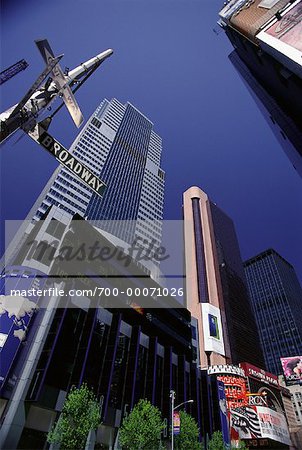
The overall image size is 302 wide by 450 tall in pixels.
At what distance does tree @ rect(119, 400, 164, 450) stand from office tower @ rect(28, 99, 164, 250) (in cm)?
6065

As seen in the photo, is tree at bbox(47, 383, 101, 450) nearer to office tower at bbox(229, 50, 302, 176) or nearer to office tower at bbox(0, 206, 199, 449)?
office tower at bbox(0, 206, 199, 449)

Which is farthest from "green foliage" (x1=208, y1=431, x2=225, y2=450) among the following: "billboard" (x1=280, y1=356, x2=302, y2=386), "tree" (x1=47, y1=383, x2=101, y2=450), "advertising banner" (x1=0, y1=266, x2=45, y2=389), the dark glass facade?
"billboard" (x1=280, y1=356, x2=302, y2=386)

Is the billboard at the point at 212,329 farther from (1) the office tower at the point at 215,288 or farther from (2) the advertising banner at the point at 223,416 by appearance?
(2) the advertising banner at the point at 223,416

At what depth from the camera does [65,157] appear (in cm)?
657

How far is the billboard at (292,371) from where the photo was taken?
80375 mm

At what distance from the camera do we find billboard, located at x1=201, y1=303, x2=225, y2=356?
282 ft

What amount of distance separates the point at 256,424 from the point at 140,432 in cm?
4119

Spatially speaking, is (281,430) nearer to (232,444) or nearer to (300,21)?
(232,444)

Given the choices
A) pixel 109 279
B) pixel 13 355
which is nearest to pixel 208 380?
pixel 109 279

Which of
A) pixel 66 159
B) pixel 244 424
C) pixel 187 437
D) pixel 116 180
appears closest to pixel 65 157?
pixel 66 159

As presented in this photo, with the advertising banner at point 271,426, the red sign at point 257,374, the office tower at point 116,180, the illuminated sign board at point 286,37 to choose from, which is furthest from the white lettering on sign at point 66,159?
the red sign at point 257,374

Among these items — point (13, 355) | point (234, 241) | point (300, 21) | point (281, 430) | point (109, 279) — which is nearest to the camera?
point (13, 355)

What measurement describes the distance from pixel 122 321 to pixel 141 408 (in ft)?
34.7

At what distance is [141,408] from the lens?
112ft
